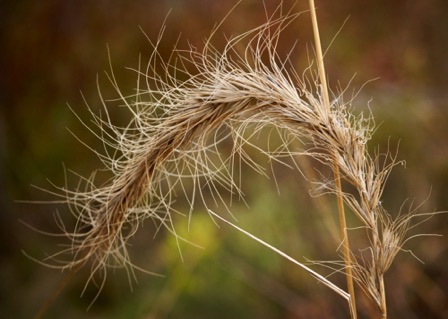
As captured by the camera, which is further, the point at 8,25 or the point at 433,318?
the point at 8,25

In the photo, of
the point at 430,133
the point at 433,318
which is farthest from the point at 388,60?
the point at 433,318

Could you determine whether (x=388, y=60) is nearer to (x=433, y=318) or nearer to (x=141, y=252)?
(x=433, y=318)

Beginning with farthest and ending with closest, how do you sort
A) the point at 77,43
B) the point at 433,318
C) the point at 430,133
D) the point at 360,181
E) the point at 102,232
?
the point at 77,43, the point at 430,133, the point at 433,318, the point at 102,232, the point at 360,181

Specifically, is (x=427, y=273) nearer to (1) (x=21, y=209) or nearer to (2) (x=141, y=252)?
(2) (x=141, y=252)

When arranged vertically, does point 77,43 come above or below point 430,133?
above

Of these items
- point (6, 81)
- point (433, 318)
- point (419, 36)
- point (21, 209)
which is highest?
point (419, 36)

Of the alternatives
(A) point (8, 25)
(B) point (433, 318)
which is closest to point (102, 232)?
(B) point (433, 318)

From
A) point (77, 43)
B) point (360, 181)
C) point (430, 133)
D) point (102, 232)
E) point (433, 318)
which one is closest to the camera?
point (360, 181)
